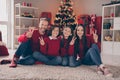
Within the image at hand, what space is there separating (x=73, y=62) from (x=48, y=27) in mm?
652

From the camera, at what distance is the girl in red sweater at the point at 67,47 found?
2891 millimetres

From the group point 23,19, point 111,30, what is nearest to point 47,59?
point 111,30

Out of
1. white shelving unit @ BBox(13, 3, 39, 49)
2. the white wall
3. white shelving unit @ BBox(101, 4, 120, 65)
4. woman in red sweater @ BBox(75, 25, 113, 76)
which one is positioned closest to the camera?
woman in red sweater @ BBox(75, 25, 113, 76)

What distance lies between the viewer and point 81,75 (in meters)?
2.31

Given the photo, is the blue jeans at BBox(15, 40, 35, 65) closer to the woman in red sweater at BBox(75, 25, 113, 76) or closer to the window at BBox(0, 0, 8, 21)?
the woman in red sweater at BBox(75, 25, 113, 76)

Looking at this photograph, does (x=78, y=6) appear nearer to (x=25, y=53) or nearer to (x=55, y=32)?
(x=55, y=32)

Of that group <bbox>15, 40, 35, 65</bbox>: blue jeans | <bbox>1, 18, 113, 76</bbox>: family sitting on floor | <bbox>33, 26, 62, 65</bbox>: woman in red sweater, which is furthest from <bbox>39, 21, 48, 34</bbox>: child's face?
<bbox>15, 40, 35, 65</bbox>: blue jeans

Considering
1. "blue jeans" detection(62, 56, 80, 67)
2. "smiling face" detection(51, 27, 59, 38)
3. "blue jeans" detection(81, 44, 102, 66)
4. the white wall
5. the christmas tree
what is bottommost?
"blue jeans" detection(62, 56, 80, 67)

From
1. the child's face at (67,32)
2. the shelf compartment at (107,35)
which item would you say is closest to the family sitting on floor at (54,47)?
the child's face at (67,32)

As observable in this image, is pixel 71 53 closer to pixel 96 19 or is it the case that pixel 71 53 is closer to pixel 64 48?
pixel 64 48

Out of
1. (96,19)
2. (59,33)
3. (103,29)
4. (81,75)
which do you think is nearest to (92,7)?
(96,19)

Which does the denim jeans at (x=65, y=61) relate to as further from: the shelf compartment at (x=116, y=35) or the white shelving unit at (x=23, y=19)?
the white shelving unit at (x=23, y=19)

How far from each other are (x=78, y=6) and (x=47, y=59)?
438 cm

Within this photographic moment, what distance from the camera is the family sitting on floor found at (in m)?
2.87
